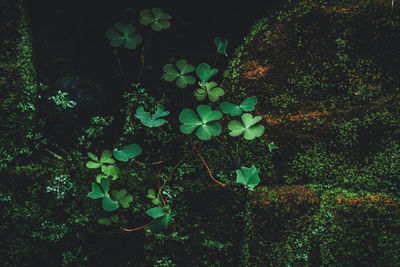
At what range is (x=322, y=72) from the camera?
174 cm

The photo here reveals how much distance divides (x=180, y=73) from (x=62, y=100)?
781 millimetres

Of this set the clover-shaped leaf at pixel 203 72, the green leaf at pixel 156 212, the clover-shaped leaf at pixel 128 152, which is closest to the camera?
the green leaf at pixel 156 212

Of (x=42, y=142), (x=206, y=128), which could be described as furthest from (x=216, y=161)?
(x=42, y=142)

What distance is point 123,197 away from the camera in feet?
5.58

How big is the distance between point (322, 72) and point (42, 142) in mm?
1760

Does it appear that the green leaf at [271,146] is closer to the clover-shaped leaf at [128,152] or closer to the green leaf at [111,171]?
the clover-shaped leaf at [128,152]

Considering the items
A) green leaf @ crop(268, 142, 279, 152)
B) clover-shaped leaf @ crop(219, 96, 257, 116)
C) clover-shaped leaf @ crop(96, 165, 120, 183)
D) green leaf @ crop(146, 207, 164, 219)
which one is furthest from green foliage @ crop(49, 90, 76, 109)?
green leaf @ crop(268, 142, 279, 152)

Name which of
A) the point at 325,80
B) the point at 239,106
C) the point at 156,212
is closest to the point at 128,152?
the point at 156,212

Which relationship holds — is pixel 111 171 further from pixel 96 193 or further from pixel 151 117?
pixel 151 117

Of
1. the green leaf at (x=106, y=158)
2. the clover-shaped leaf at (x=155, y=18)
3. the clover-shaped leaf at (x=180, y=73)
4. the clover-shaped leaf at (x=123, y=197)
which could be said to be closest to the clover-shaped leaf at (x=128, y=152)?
the green leaf at (x=106, y=158)

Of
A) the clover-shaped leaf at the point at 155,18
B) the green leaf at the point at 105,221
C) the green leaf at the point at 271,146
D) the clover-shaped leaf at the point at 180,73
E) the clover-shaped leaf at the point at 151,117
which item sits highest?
the clover-shaped leaf at the point at 155,18

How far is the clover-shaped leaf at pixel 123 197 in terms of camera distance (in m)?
1.69

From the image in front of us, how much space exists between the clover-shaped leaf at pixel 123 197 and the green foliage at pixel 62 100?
0.67 m

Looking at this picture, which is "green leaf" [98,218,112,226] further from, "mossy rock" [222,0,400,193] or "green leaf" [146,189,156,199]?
"mossy rock" [222,0,400,193]
